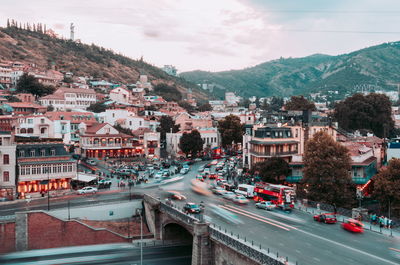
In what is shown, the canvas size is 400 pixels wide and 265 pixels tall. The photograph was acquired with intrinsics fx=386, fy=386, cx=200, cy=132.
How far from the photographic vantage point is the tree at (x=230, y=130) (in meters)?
78.9

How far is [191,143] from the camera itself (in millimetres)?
71688

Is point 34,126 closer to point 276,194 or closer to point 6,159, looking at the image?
point 6,159

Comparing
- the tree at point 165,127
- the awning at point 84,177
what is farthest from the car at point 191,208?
the tree at point 165,127

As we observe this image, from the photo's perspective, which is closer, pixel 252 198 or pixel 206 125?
pixel 252 198

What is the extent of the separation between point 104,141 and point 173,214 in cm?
3633

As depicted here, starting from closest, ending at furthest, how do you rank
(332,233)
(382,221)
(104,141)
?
(332,233) < (382,221) < (104,141)

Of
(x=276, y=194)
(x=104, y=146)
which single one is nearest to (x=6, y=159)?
(x=104, y=146)

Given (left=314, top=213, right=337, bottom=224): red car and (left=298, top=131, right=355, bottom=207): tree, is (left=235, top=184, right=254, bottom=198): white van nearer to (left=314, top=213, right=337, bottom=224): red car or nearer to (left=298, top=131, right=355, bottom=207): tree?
(left=298, top=131, right=355, bottom=207): tree

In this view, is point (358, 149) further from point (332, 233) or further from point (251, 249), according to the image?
point (251, 249)

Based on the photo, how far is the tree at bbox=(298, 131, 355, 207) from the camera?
39625 mm

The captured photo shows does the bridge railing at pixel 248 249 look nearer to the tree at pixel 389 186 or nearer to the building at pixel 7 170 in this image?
the tree at pixel 389 186

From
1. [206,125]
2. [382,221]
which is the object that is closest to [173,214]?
[382,221]

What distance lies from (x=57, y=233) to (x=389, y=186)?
108 ft

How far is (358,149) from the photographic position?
53.5 metres
